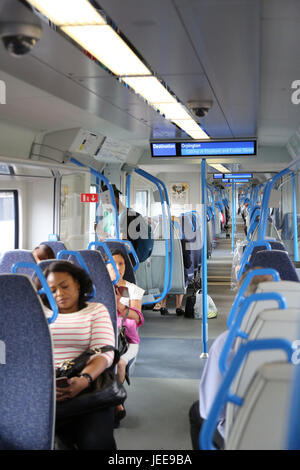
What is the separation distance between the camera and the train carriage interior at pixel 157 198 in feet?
5.52

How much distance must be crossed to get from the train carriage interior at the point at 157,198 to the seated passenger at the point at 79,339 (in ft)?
0.25

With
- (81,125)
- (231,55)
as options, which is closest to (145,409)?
(231,55)

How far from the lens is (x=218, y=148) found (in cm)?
670

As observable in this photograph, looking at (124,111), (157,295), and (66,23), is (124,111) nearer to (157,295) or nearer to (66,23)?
(157,295)

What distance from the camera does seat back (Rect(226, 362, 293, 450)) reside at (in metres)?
1.15

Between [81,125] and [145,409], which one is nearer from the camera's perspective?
[145,409]

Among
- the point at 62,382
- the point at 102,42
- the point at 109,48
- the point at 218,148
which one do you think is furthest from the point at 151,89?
the point at 62,382

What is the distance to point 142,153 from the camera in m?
11.2

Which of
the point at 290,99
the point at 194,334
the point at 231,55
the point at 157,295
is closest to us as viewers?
the point at 231,55

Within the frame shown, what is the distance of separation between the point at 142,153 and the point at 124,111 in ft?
15.3

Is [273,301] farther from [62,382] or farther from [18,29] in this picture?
[18,29]

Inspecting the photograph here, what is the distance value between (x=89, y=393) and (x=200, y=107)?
3.99m

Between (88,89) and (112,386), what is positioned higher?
(88,89)

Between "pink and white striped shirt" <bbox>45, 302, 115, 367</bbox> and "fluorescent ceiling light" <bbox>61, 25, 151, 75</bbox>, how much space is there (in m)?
1.53
